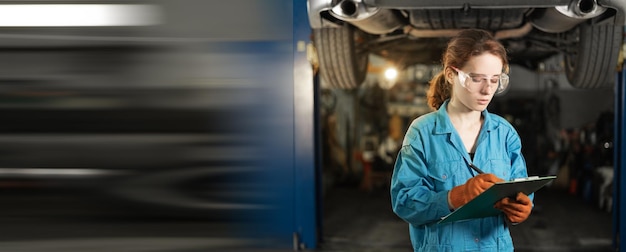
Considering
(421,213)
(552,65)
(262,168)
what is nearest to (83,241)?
(262,168)

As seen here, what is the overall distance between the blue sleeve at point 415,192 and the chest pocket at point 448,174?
2cm

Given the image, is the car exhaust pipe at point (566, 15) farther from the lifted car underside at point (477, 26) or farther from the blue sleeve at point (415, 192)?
the blue sleeve at point (415, 192)

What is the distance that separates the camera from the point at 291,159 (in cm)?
388

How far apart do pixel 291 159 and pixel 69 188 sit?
2.41 metres

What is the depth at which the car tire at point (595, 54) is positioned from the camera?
3.24 metres

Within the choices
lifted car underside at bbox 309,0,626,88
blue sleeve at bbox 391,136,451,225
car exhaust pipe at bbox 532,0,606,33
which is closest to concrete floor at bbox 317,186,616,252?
lifted car underside at bbox 309,0,626,88

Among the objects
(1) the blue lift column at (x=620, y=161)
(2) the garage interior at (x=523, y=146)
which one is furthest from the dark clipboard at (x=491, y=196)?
(2) the garage interior at (x=523, y=146)

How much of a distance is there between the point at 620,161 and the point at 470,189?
2.95 meters

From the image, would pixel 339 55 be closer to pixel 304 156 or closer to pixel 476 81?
pixel 304 156

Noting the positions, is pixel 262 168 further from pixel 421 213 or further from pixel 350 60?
pixel 421 213

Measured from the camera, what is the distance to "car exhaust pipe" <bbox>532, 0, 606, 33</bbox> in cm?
267

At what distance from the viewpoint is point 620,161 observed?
3750mm

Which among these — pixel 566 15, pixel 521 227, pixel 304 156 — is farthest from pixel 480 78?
pixel 521 227

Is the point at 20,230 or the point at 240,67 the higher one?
the point at 240,67
